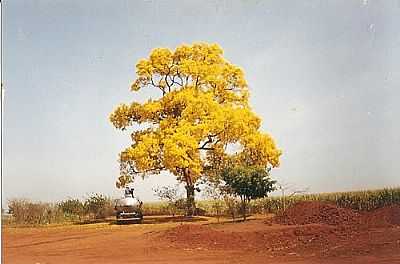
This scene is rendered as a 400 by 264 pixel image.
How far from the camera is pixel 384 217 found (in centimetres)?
581

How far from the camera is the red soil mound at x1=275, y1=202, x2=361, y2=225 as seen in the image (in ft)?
18.9

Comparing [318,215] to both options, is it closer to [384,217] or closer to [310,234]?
[310,234]

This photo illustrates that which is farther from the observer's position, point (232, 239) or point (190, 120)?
point (190, 120)

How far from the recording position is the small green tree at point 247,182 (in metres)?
5.88

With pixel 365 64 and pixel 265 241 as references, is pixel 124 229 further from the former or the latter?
pixel 365 64

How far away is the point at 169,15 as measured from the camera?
5.97 meters

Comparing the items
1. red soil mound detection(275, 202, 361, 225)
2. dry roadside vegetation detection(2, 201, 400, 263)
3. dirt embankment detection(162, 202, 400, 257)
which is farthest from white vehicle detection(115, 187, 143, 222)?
red soil mound detection(275, 202, 361, 225)

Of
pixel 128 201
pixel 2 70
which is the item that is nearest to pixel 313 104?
pixel 128 201

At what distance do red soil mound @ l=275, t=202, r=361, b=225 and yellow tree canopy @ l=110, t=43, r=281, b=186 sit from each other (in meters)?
0.41

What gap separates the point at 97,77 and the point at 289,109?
157 cm

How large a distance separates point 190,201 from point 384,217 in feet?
4.99

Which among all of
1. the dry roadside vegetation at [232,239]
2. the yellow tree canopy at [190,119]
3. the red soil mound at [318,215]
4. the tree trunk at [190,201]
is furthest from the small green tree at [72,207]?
the red soil mound at [318,215]

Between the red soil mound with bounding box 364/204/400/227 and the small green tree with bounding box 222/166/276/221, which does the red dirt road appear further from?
the small green tree with bounding box 222/166/276/221

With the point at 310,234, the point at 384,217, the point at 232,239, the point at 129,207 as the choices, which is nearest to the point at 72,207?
the point at 129,207
